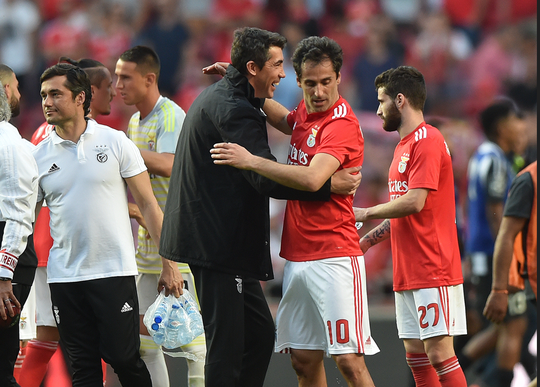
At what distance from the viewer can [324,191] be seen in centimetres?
381

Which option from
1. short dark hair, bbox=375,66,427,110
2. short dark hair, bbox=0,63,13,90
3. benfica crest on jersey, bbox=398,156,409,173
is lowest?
benfica crest on jersey, bbox=398,156,409,173

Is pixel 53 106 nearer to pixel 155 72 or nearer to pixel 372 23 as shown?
pixel 155 72

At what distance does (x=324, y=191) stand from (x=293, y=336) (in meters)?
0.82

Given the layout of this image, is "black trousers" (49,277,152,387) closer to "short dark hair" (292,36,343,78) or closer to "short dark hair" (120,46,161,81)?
"short dark hair" (292,36,343,78)

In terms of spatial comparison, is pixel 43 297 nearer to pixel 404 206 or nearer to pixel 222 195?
pixel 222 195

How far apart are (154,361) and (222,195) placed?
1.67m

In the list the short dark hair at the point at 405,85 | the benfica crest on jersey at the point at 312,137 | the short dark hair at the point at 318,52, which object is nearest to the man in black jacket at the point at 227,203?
the short dark hair at the point at 318,52

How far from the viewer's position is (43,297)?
494 cm

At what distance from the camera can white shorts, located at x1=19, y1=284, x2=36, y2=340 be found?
466cm

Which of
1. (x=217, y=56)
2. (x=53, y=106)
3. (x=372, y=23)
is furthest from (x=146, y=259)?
(x=372, y=23)

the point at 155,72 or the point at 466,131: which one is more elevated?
the point at 466,131

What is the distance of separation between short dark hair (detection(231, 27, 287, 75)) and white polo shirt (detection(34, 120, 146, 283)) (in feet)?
2.80

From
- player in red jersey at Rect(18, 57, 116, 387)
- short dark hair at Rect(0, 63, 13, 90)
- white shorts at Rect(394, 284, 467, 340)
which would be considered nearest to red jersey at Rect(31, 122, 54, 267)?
player in red jersey at Rect(18, 57, 116, 387)

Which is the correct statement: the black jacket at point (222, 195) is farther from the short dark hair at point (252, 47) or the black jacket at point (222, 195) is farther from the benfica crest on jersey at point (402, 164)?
the benfica crest on jersey at point (402, 164)
